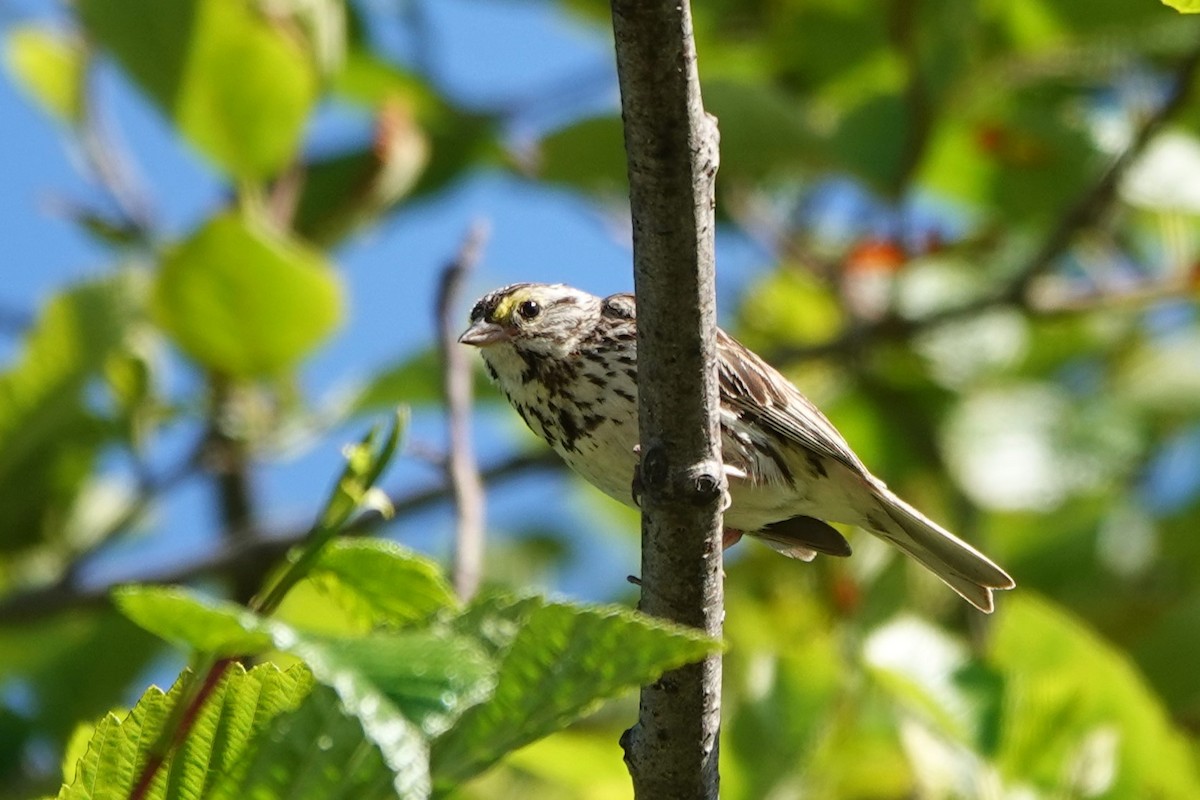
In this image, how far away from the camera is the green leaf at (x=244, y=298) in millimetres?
3963

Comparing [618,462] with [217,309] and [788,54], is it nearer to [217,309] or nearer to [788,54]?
[217,309]

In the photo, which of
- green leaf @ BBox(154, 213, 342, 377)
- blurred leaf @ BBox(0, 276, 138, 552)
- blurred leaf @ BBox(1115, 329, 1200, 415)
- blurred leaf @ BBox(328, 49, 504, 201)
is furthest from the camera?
blurred leaf @ BBox(328, 49, 504, 201)

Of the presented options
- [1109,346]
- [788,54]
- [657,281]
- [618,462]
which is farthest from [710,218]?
[1109,346]

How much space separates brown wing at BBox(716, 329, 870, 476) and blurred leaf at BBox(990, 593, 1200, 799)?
63cm

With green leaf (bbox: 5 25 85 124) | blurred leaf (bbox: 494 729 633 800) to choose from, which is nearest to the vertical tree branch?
blurred leaf (bbox: 494 729 633 800)

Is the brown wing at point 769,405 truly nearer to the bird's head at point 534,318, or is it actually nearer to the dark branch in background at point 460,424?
the bird's head at point 534,318

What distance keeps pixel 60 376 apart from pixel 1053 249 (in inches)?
98.3

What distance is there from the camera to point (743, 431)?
4012 millimetres

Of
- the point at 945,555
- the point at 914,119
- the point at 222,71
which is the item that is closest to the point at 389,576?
the point at 945,555

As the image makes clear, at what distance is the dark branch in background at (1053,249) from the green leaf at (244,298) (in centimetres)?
138

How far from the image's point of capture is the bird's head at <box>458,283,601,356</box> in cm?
411

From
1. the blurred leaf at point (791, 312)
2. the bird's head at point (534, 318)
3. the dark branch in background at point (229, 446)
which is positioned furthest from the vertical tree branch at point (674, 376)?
the blurred leaf at point (791, 312)

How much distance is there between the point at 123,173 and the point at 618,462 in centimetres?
182

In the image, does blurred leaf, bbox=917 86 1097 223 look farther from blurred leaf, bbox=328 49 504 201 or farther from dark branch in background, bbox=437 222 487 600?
dark branch in background, bbox=437 222 487 600
